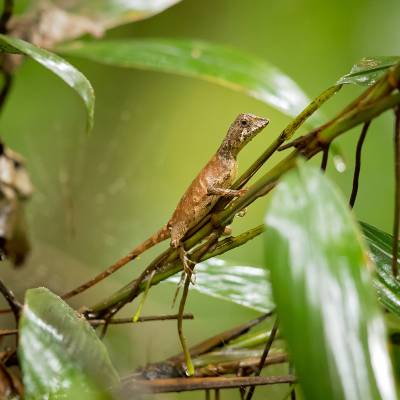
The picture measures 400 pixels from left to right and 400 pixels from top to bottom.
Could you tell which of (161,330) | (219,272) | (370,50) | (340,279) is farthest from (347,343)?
(370,50)

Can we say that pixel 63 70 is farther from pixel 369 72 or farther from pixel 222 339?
pixel 222 339

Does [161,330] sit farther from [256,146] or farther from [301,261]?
[301,261]

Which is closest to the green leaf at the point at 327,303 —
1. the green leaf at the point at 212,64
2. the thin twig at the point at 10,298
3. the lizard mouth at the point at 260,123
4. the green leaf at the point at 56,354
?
the green leaf at the point at 56,354

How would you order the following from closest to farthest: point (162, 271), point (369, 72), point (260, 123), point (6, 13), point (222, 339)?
point (369, 72), point (162, 271), point (222, 339), point (260, 123), point (6, 13)

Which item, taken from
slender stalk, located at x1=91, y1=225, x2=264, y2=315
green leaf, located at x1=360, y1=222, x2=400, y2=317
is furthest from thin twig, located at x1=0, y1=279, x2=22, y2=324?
green leaf, located at x1=360, y1=222, x2=400, y2=317

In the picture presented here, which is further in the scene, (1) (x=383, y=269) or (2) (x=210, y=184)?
(2) (x=210, y=184)

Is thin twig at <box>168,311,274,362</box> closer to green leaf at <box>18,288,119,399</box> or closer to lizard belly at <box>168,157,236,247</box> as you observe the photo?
lizard belly at <box>168,157,236,247</box>

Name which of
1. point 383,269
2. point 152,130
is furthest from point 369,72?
point 152,130

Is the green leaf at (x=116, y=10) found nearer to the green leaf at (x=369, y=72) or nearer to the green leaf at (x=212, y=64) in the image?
the green leaf at (x=212, y=64)
